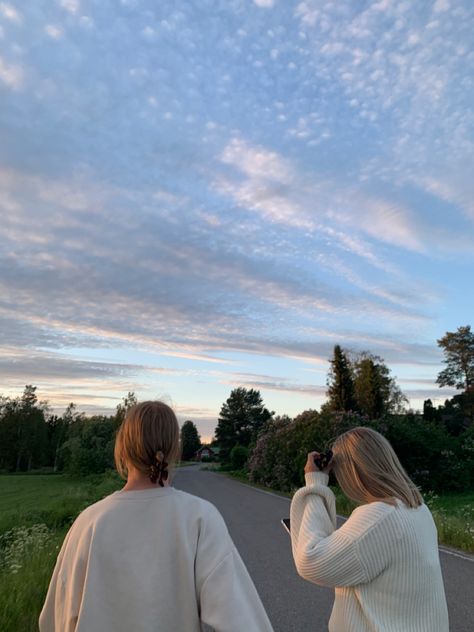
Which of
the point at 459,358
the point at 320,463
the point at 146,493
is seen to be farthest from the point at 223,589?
the point at 459,358

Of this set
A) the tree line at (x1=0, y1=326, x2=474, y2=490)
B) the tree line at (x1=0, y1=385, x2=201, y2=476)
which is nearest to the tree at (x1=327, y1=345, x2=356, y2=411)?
the tree line at (x1=0, y1=326, x2=474, y2=490)

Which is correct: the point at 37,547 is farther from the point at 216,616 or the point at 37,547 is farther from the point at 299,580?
the point at 216,616

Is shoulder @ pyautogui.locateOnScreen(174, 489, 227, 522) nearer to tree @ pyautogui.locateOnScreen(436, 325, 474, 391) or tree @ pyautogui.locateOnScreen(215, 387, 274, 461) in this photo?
tree @ pyautogui.locateOnScreen(436, 325, 474, 391)

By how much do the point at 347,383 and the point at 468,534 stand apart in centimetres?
4091

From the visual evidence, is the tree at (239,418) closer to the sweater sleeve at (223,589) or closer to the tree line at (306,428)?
the tree line at (306,428)

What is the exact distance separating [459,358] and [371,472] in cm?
6571

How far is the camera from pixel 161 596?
1981 mm

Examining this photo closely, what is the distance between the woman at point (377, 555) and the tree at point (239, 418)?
90614 mm

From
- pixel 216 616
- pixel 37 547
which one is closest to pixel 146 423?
pixel 216 616

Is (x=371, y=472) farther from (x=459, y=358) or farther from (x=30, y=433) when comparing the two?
(x=30, y=433)

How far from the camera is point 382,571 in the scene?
→ 2094 mm

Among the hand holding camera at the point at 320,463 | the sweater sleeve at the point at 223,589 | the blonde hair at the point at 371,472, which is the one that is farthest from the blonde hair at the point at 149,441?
the blonde hair at the point at 371,472

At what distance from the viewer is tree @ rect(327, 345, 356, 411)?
4972cm

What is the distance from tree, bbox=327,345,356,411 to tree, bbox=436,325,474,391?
58.8ft
